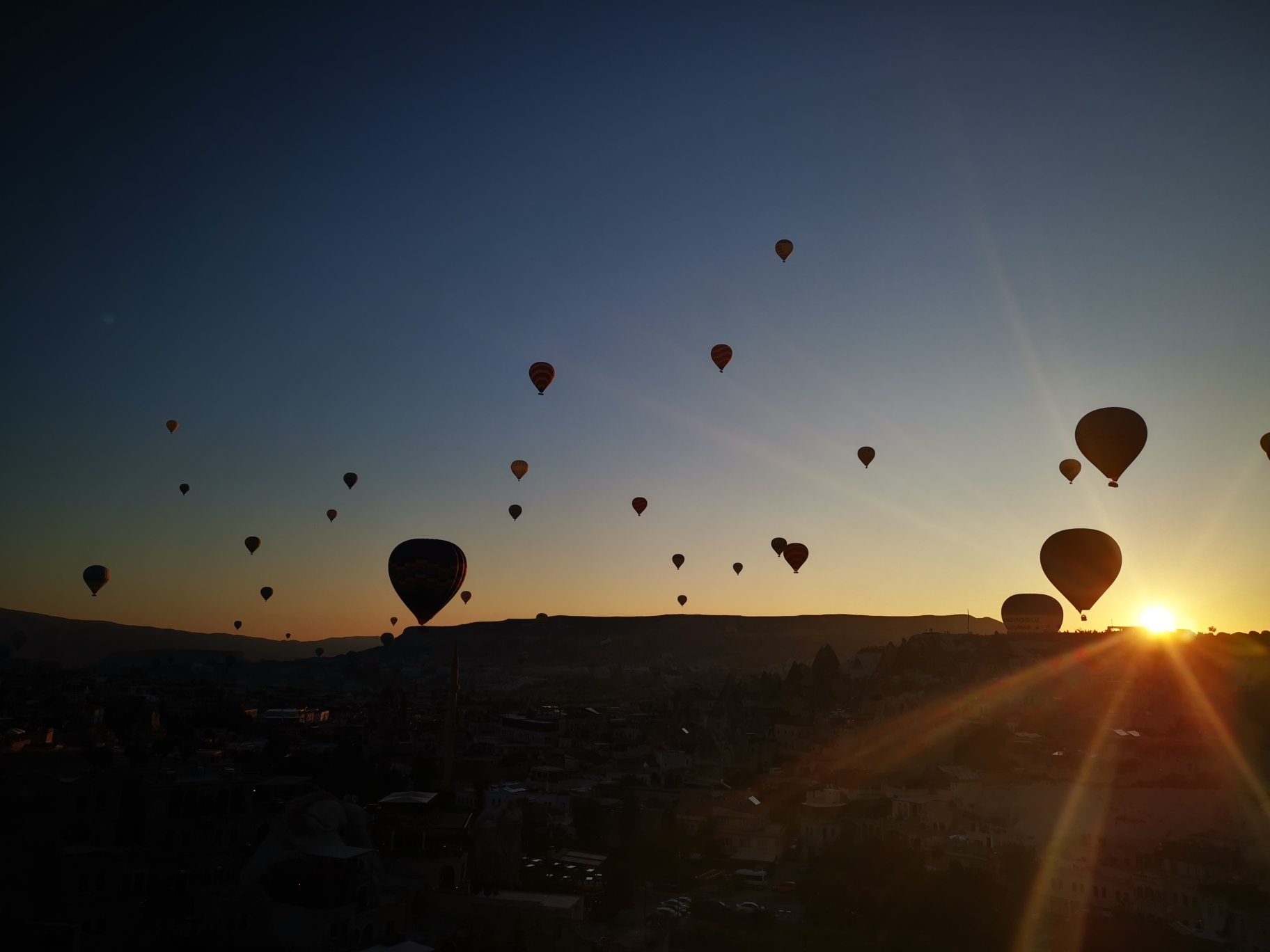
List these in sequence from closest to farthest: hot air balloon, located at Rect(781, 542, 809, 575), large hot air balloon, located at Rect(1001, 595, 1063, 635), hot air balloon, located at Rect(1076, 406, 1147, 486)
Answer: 1. hot air balloon, located at Rect(1076, 406, 1147, 486)
2. hot air balloon, located at Rect(781, 542, 809, 575)
3. large hot air balloon, located at Rect(1001, 595, 1063, 635)

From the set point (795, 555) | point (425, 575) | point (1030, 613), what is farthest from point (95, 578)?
point (1030, 613)

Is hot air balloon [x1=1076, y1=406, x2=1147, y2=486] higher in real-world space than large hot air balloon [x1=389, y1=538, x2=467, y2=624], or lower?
higher

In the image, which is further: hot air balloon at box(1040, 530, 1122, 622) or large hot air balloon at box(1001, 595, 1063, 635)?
large hot air balloon at box(1001, 595, 1063, 635)

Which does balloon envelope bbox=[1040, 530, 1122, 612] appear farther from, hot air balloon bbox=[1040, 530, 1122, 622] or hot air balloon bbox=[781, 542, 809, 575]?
hot air balloon bbox=[781, 542, 809, 575]

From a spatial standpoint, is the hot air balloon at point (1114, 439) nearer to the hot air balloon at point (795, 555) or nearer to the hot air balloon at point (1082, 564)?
the hot air balloon at point (1082, 564)

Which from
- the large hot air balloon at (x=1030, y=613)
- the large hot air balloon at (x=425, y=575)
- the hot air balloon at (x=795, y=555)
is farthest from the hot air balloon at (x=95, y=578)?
the large hot air balloon at (x=1030, y=613)

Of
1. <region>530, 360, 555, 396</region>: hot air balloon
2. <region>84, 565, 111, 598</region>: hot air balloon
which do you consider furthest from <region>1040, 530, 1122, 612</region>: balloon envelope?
<region>84, 565, 111, 598</region>: hot air balloon

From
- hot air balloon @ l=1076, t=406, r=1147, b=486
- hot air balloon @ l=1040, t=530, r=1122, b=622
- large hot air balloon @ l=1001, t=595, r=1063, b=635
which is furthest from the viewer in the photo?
large hot air balloon @ l=1001, t=595, r=1063, b=635
